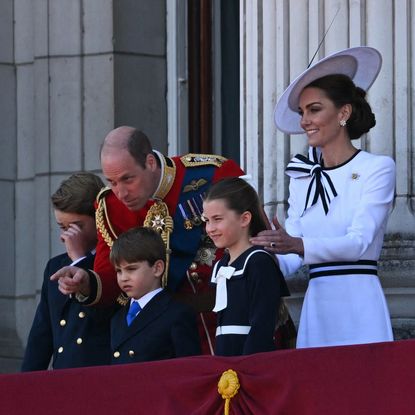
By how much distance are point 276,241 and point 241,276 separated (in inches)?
8.4

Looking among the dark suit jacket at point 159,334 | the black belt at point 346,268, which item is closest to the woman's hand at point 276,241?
the black belt at point 346,268

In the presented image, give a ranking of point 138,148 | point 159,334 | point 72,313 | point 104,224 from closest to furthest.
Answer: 1. point 159,334
2. point 138,148
3. point 104,224
4. point 72,313

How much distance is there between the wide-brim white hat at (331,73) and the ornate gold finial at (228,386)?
1499 millimetres

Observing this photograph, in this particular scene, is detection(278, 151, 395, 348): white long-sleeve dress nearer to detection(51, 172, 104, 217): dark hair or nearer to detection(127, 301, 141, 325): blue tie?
detection(127, 301, 141, 325): blue tie

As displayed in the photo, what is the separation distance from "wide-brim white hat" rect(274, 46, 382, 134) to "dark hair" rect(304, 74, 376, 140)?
0.22ft

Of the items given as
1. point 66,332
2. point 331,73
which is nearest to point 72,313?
point 66,332

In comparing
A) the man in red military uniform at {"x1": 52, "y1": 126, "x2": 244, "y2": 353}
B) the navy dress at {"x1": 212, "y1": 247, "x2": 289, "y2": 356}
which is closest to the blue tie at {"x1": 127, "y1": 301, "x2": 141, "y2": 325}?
the man in red military uniform at {"x1": 52, "y1": 126, "x2": 244, "y2": 353}

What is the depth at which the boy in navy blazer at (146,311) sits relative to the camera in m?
7.21

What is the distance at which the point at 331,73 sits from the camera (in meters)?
7.41

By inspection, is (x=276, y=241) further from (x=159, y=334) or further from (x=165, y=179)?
(x=165, y=179)

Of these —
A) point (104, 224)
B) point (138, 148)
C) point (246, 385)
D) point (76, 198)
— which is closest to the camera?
point (246, 385)

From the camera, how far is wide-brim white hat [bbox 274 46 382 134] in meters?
7.38

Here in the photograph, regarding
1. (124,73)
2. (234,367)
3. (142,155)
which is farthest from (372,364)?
(124,73)

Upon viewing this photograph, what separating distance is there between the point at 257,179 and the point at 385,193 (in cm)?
155
